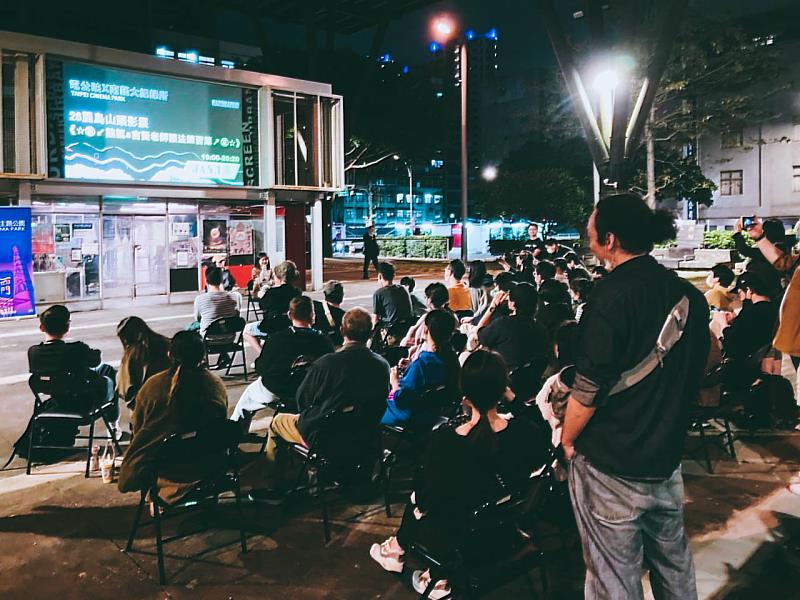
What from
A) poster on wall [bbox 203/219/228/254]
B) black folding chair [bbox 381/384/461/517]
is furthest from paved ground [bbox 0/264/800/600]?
poster on wall [bbox 203/219/228/254]

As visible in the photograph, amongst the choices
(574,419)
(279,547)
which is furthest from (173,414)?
(574,419)

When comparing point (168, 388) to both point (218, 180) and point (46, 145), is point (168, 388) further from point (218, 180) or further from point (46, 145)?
point (218, 180)

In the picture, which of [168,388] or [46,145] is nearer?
[168,388]

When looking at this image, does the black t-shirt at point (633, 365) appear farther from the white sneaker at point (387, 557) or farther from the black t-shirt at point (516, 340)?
the black t-shirt at point (516, 340)

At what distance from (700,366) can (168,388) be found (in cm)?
299

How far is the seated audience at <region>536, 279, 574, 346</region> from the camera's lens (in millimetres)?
6500

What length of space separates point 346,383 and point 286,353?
1193 millimetres

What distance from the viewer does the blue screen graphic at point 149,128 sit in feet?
49.4

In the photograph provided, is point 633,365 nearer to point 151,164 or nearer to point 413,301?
point 413,301

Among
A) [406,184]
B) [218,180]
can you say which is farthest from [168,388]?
[406,184]

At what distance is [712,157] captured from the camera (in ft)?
151

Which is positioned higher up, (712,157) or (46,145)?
(712,157)

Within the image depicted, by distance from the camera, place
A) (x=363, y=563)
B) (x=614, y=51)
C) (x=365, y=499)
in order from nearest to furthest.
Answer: (x=363, y=563) < (x=365, y=499) < (x=614, y=51)

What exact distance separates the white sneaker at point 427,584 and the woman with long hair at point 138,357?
255 centimetres
